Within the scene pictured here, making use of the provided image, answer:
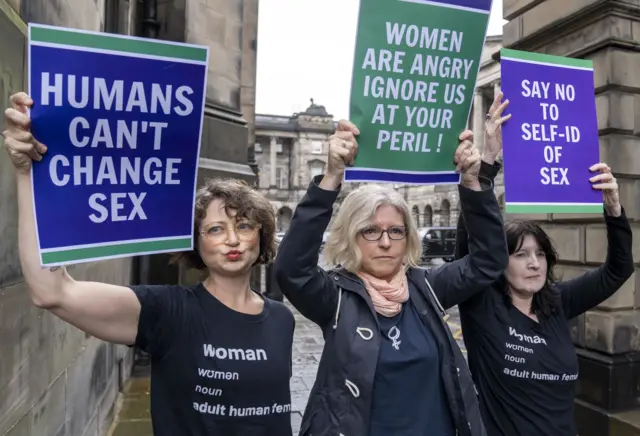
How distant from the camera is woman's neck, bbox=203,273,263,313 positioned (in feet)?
6.17

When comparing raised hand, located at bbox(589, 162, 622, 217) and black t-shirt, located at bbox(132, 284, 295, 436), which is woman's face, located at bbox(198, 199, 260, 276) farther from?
raised hand, located at bbox(589, 162, 622, 217)

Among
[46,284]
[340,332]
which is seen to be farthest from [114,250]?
[340,332]

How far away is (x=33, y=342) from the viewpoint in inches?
95.2

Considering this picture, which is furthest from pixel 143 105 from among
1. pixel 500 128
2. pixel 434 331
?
pixel 500 128

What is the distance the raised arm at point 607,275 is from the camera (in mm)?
2541

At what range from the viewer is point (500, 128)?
235cm

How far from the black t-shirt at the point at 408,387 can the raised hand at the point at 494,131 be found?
845mm

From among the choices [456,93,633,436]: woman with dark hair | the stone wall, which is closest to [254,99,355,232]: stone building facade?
the stone wall

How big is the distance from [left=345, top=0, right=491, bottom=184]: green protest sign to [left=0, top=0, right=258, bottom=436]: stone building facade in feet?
4.50

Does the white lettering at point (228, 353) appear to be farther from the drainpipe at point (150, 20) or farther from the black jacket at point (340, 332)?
the drainpipe at point (150, 20)

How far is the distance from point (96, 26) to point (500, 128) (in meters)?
3.16

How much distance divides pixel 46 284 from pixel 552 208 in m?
2.21

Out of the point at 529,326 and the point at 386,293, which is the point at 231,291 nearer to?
the point at 386,293

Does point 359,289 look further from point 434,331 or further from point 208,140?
point 208,140
